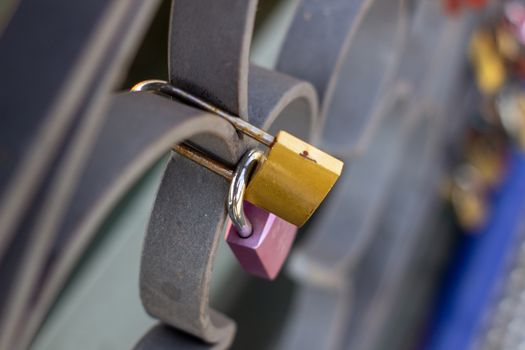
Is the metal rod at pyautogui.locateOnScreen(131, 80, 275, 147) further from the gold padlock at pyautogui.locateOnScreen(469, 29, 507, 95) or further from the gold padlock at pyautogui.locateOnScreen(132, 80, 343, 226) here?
the gold padlock at pyautogui.locateOnScreen(469, 29, 507, 95)

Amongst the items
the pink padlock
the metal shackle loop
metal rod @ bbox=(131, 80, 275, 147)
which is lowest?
the pink padlock

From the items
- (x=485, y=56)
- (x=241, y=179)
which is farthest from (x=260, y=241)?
(x=485, y=56)

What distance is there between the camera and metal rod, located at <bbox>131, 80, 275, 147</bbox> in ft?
0.87

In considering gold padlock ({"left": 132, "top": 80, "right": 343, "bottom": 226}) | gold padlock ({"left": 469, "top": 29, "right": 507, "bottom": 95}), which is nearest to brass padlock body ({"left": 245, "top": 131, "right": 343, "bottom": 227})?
gold padlock ({"left": 132, "top": 80, "right": 343, "bottom": 226})

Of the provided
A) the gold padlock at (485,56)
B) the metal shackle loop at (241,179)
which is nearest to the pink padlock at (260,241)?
the metal shackle loop at (241,179)

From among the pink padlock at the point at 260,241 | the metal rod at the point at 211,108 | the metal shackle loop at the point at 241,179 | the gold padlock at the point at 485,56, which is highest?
the gold padlock at the point at 485,56

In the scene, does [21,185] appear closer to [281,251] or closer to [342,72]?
[281,251]

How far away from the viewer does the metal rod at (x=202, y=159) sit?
288mm

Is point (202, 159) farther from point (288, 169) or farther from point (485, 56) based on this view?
point (485, 56)

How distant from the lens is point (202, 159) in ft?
0.94

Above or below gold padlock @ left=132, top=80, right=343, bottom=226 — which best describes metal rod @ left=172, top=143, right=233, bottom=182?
below

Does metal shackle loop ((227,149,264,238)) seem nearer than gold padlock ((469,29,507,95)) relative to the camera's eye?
Yes

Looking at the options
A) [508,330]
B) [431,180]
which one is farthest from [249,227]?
[508,330]

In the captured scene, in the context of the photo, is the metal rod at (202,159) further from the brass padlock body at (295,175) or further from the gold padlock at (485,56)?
the gold padlock at (485,56)
